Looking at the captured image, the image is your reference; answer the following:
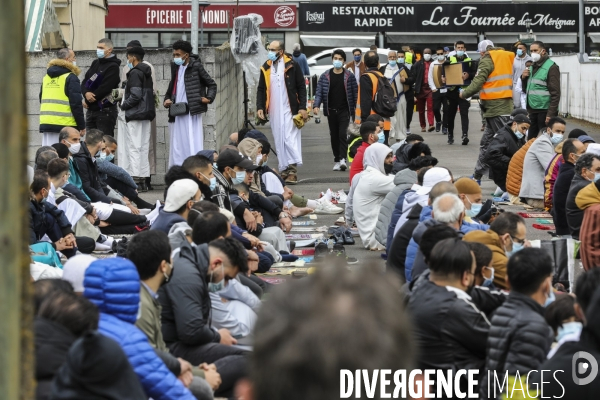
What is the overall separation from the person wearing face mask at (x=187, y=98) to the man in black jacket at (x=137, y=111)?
0.28 meters

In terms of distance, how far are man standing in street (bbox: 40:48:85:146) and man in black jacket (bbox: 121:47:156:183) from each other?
82cm

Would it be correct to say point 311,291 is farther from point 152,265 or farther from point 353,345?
point 152,265

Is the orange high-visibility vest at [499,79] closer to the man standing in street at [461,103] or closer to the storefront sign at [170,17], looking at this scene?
the man standing in street at [461,103]

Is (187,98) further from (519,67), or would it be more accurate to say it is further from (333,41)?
(333,41)

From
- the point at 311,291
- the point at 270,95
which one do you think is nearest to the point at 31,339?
the point at 311,291

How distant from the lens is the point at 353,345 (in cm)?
176

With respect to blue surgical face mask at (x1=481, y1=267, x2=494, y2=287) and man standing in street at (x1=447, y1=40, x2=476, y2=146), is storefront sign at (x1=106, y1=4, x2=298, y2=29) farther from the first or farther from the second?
blue surgical face mask at (x1=481, y1=267, x2=494, y2=287)

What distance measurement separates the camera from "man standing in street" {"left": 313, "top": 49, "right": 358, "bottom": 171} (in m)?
17.3

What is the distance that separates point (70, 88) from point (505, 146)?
18.4ft

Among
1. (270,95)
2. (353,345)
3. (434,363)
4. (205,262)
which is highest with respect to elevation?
(270,95)

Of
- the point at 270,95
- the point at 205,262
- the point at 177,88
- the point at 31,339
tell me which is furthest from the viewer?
the point at 270,95

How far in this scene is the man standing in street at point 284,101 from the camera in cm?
1594

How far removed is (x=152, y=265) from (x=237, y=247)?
1134 millimetres

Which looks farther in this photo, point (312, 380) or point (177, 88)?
point (177, 88)
